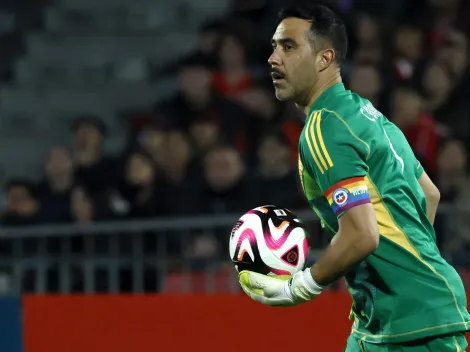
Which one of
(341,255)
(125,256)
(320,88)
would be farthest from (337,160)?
(125,256)

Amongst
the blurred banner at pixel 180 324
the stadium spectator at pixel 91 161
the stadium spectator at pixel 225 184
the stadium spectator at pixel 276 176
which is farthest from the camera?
the stadium spectator at pixel 91 161

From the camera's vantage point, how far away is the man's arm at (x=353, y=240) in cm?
363

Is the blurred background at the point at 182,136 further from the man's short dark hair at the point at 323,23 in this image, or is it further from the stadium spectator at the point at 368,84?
the man's short dark hair at the point at 323,23

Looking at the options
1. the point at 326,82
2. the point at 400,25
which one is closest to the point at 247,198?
the point at 400,25

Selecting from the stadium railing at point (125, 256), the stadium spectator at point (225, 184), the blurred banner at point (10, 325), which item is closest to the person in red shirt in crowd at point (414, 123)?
the stadium spectator at point (225, 184)

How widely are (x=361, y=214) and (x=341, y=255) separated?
0.16 meters

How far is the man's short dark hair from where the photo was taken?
402 cm

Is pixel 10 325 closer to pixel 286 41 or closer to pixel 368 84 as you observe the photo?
pixel 368 84

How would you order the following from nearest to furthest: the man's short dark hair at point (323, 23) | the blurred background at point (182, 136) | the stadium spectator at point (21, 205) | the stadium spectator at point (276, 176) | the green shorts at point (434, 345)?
the green shorts at point (434, 345) → the man's short dark hair at point (323, 23) → the blurred background at point (182, 136) → the stadium spectator at point (276, 176) → the stadium spectator at point (21, 205)

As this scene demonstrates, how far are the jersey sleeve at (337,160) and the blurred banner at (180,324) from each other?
8.65ft

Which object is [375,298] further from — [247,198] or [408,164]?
[247,198]

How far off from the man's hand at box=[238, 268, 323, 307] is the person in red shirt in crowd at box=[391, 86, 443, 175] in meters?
4.35

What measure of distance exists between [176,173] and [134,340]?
80.4 inches

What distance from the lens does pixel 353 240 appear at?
11.9ft
